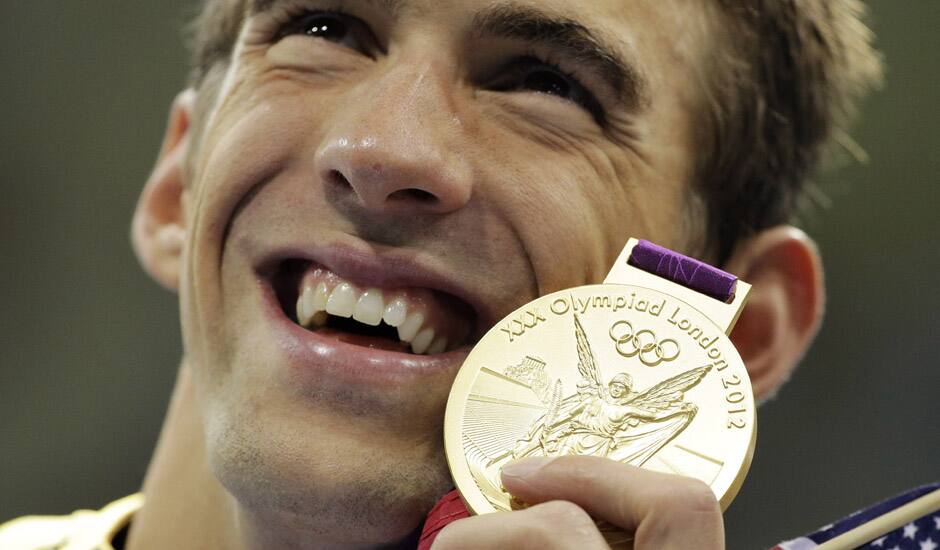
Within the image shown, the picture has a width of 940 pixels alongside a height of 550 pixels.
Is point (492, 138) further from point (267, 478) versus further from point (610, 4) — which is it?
point (267, 478)

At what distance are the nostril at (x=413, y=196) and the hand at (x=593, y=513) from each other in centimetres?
51

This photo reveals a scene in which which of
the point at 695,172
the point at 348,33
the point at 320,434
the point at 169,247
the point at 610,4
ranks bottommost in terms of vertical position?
the point at 169,247

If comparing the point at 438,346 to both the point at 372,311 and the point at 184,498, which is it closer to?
the point at 372,311

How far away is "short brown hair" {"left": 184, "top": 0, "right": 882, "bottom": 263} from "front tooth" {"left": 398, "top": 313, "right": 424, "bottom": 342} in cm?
60

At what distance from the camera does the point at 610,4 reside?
1.79 meters

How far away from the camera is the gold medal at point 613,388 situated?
4.42ft

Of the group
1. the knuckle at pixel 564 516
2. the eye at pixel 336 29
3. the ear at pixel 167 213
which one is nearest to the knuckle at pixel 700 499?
the knuckle at pixel 564 516

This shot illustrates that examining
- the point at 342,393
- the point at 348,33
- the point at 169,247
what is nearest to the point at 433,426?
the point at 342,393

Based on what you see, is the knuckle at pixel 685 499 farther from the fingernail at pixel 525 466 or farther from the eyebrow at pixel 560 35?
the eyebrow at pixel 560 35

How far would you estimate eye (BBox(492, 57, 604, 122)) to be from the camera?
1812mm

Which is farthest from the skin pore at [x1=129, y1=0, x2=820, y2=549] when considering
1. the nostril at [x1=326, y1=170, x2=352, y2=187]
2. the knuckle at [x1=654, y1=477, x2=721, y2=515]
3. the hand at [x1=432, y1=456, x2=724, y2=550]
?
the knuckle at [x1=654, y1=477, x2=721, y2=515]

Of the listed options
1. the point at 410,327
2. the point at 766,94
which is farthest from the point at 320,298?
the point at 766,94

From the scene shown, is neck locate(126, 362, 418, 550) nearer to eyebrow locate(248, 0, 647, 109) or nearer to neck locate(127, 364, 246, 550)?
neck locate(127, 364, 246, 550)

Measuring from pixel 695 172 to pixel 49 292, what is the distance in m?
2.69
